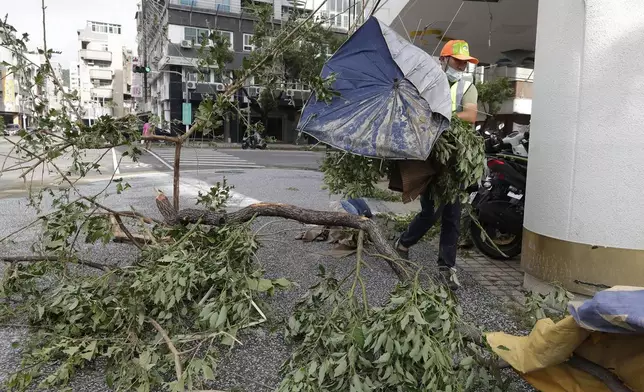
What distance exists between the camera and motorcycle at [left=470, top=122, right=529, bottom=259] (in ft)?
15.2

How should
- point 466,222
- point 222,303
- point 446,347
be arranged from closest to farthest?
point 446,347, point 222,303, point 466,222

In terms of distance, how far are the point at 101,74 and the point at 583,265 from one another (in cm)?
8271

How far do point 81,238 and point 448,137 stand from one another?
13.9 feet

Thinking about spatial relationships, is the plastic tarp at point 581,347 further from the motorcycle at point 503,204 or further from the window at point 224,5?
the window at point 224,5

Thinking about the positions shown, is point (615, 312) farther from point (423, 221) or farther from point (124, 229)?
point (124, 229)

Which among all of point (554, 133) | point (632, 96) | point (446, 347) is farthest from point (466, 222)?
point (446, 347)

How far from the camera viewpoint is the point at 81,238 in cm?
542

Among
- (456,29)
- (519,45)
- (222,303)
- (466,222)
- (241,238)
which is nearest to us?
(222,303)

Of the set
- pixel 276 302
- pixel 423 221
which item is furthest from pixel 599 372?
pixel 423 221

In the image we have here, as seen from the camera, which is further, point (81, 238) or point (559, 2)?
point (81, 238)

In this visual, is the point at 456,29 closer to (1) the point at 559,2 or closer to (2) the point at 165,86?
(1) the point at 559,2

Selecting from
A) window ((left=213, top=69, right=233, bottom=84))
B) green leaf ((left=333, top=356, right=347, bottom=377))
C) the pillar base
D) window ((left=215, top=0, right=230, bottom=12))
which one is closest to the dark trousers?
the pillar base

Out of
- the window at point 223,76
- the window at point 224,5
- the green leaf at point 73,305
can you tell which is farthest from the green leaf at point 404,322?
the window at point 224,5

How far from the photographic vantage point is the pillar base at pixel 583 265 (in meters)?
3.29
